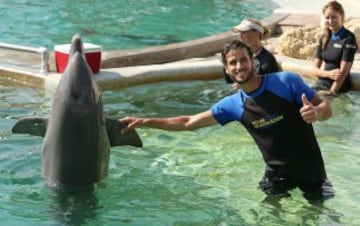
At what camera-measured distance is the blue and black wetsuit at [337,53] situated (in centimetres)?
892

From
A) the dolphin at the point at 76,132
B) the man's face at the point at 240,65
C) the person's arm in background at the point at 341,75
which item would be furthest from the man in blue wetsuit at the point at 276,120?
the person's arm in background at the point at 341,75

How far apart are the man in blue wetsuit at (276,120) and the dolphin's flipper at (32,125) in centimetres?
61

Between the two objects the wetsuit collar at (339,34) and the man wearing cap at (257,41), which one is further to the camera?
the wetsuit collar at (339,34)

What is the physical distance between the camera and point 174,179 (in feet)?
21.2

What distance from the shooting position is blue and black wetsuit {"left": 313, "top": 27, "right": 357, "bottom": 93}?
8.92 meters

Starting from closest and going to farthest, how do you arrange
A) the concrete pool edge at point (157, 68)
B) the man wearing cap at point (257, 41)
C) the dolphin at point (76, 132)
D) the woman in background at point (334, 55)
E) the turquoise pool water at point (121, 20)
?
the dolphin at point (76, 132) < the man wearing cap at point (257, 41) < the woman in background at point (334, 55) < the concrete pool edge at point (157, 68) < the turquoise pool water at point (121, 20)

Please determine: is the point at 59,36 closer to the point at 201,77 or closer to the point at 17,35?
the point at 17,35

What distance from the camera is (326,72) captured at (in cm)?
910

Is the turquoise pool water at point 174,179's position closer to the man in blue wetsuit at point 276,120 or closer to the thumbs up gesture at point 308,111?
the man in blue wetsuit at point 276,120

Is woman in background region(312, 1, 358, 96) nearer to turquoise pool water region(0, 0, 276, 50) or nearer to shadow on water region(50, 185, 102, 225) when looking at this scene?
shadow on water region(50, 185, 102, 225)

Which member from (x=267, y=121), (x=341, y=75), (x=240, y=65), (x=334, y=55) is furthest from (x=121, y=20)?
(x=240, y=65)

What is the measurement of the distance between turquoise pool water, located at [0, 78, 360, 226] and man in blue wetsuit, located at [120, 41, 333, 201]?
306 millimetres

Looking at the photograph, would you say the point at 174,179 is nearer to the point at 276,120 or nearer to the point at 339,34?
the point at 276,120

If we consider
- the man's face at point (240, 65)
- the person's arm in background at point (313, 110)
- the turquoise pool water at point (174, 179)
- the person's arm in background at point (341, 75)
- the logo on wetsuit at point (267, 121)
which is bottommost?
the turquoise pool water at point (174, 179)
